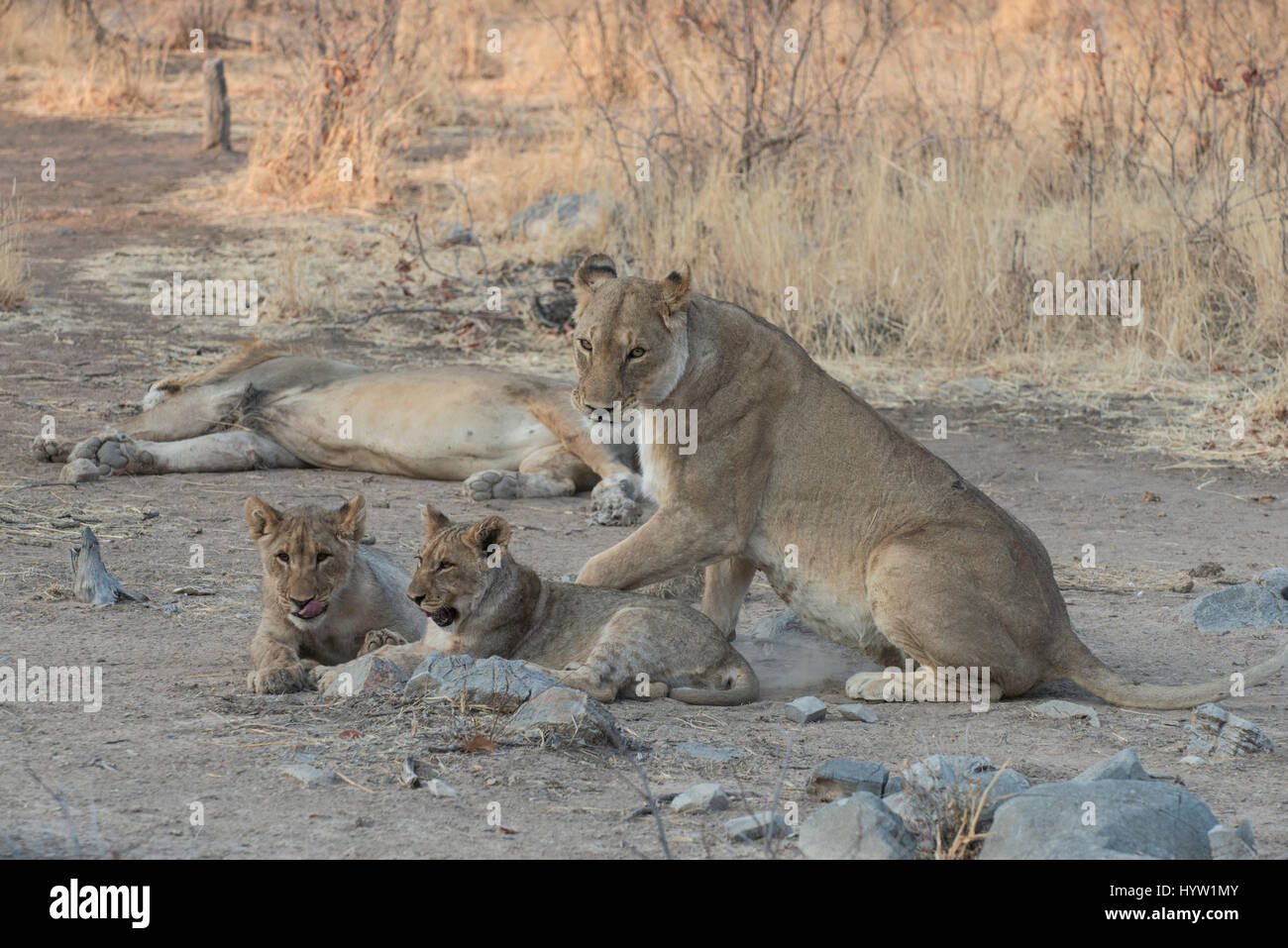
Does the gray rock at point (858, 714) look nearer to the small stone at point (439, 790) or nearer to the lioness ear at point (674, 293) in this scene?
the lioness ear at point (674, 293)

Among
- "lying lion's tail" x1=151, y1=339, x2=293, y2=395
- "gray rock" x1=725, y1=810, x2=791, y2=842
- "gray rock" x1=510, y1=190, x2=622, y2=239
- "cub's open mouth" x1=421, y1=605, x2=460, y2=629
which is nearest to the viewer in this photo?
"gray rock" x1=725, y1=810, x2=791, y2=842

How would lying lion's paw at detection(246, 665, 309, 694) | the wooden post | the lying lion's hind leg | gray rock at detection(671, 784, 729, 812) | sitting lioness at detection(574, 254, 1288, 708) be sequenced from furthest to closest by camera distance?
the wooden post, the lying lion's hind leg, sitting lioness at detection(574, 254, 1288, 708), lying lion's paw at detection(246, 665, 309, 694), gray rock at detection(671, 784, 729, 812)

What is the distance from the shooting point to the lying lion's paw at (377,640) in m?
5.53

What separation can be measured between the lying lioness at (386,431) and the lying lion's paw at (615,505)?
235 millimetres

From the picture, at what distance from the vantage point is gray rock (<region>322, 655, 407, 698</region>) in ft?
16.1

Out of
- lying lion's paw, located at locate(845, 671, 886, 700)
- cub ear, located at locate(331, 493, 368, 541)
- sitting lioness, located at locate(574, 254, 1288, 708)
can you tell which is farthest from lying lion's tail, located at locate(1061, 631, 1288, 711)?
cub ear, located at locate(331, 493, 368, 541)

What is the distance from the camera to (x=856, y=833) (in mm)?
3621

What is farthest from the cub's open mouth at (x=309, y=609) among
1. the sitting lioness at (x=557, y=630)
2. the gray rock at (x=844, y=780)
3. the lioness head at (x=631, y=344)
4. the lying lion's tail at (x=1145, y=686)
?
the lying lion's tail at (x=1145, y=686)

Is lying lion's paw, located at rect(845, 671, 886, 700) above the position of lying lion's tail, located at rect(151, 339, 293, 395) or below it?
below

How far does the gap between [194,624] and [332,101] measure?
10.1 m

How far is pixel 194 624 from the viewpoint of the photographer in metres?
5.96

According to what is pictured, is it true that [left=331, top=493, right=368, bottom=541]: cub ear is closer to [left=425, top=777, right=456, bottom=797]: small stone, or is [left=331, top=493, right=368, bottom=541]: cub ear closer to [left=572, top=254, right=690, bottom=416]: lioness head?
[left=572, top=254, right=690, bottom=416]: lioness head

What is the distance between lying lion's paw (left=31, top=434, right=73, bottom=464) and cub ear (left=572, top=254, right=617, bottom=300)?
3642 mm
